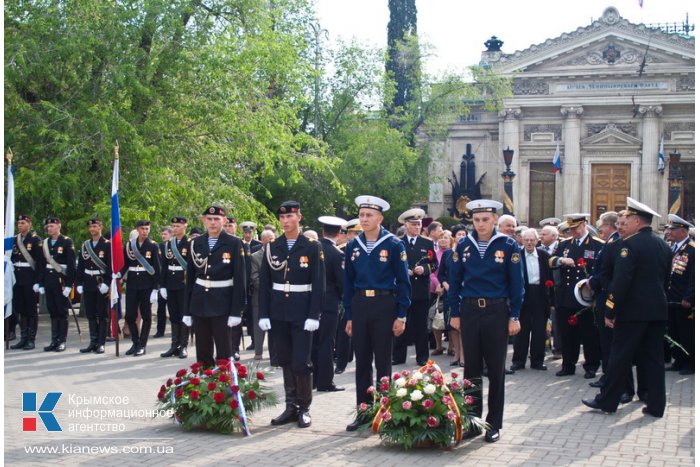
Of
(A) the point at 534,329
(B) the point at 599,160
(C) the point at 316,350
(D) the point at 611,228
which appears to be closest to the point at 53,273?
(C) the point at 316,350

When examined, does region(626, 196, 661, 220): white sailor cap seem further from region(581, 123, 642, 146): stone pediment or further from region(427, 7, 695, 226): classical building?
region(581, 123, 642, 146): stone pediment

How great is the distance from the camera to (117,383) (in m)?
10.7

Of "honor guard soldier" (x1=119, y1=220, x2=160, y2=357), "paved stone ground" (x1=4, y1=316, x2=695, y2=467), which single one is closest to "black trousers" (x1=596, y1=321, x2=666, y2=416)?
"paved stone ground" (x1=4, y1=316, x2=695, y2=467)

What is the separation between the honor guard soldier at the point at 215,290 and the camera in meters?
9.01

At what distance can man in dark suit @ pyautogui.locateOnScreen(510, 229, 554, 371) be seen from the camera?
1190 centimetres

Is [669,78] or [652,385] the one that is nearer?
[652,385]

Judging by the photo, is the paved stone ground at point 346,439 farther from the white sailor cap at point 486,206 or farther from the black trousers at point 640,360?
the white sailor cap at point 486,206

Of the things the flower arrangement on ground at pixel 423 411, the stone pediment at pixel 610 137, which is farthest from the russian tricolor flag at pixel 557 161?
the flower arrangement on ground at pixel 423 411

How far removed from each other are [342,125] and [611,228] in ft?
78.5

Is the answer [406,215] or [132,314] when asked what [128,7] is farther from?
[406,215]

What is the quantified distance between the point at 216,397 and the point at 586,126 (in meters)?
37.6

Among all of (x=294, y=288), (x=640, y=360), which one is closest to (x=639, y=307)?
(x=640, y=360)

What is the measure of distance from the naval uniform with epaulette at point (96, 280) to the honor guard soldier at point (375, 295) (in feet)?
22.0

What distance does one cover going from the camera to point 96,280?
1357 centimetres
